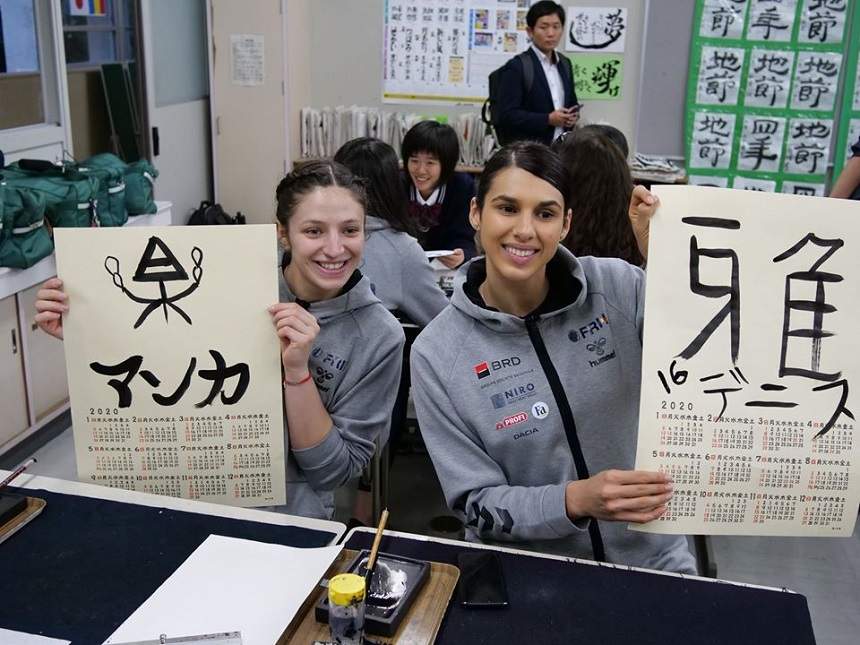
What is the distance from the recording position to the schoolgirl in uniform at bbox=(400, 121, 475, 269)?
132 inches

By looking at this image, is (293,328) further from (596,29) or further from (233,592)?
(596,29)

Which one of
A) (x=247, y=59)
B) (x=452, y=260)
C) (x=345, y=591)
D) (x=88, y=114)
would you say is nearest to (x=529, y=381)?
(x=345, y=591)

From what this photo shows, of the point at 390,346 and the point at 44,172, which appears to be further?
the point at 44,172

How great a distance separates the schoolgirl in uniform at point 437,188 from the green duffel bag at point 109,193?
1.23 meters

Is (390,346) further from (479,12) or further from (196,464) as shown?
(479,12)

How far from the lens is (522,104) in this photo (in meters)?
4.48

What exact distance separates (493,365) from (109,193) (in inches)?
102

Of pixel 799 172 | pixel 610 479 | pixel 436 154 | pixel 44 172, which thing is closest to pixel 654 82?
pixel 799 172

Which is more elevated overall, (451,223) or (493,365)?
(493,365)

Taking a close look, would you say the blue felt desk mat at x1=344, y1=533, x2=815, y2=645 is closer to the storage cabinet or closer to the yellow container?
the yellow container

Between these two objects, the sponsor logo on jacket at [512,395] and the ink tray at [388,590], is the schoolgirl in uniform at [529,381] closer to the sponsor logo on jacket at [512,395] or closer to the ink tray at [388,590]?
the sponsor logo on jacket at [512,395]

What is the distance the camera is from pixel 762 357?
48.1 inches

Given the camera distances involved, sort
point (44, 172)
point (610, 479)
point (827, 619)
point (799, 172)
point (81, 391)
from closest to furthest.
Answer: point (610, 479) → point (81, 391) → point (827, 619) → point (44, 172) → point (799, 172)

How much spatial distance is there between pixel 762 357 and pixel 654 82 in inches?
174
